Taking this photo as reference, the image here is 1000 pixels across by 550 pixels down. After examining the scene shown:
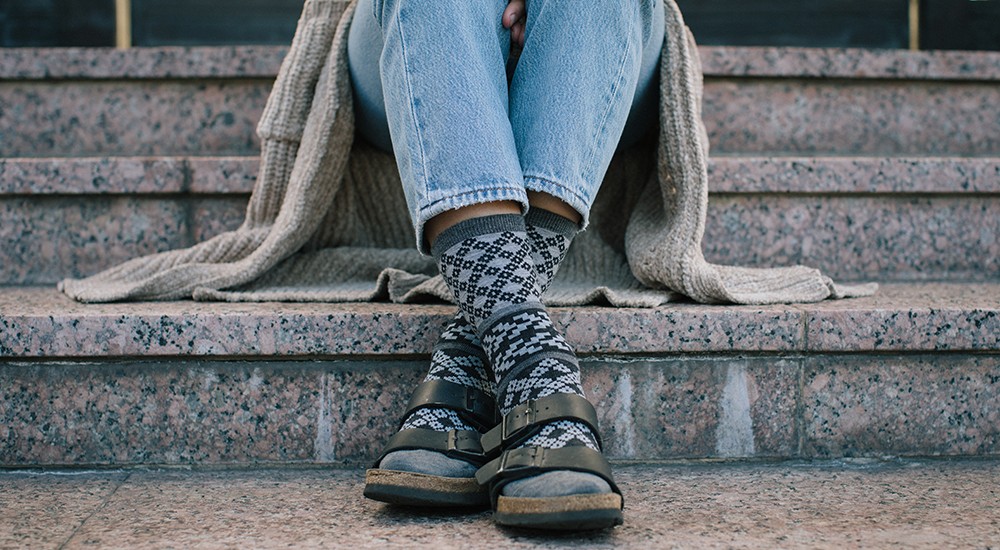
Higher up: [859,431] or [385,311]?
[385,311]

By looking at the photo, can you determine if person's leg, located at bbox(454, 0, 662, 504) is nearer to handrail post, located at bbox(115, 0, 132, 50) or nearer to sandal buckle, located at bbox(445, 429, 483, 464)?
sandal buckle, located at bbox(445, 429, 483, 464)

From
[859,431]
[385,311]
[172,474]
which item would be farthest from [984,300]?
[172,474]

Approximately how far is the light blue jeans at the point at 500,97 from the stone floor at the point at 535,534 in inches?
11.1

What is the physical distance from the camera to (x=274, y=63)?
1469 mm

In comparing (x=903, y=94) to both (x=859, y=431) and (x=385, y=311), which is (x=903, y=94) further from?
(x=385, y=311)

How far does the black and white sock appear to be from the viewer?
757 mm

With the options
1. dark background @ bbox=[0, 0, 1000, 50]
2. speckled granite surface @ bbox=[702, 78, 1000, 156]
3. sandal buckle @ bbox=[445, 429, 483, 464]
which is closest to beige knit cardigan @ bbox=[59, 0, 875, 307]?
sandal buckle @ bbox=[445, 429, 483, 464]

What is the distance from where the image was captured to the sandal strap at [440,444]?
0.76 m

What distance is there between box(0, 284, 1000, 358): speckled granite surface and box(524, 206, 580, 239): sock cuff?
116mm

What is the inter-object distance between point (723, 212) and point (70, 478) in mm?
958

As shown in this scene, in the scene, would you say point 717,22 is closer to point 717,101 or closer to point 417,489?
point 717,101

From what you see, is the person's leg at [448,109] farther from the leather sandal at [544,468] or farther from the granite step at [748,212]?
the granite step at [748,212]

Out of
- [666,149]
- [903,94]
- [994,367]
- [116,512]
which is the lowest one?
[116,512]

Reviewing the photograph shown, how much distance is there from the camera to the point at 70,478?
91 cm
